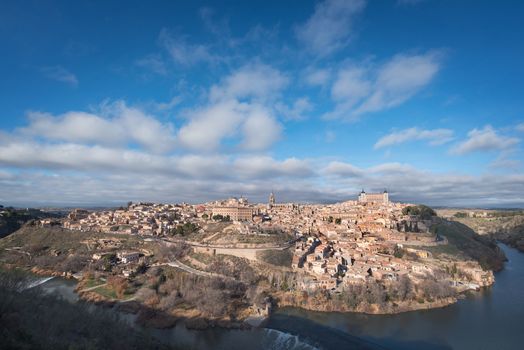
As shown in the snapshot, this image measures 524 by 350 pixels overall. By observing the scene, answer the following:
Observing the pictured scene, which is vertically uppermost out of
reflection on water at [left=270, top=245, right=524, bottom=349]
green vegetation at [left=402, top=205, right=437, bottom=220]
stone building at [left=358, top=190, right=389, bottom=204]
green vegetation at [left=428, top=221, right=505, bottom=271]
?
stone building at [left=358, top=190, right=389, bottom=204]

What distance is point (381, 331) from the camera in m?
21.0

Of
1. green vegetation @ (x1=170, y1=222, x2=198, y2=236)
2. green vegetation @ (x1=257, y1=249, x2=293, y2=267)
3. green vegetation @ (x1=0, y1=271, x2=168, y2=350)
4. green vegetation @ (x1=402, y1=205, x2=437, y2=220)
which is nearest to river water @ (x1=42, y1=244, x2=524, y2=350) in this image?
green vegetation @ (x1=0, y1=271, x2=168, y2=350)

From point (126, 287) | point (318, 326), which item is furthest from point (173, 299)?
point (318, 326)

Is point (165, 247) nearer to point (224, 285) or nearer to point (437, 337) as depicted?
point (224, 285)

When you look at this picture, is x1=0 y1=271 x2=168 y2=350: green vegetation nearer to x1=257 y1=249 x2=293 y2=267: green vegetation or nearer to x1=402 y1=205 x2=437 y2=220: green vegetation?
x1=257 y1=249 x2=293 y2=267: green vegetation

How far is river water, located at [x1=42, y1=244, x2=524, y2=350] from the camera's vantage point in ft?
62.0

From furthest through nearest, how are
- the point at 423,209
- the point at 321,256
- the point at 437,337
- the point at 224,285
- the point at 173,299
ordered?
the point at 423,209
the point at 321,256
the point at 224,285
the point at 173,299
the point at 437,337

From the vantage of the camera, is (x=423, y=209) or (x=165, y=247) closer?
(x=165, y=247)

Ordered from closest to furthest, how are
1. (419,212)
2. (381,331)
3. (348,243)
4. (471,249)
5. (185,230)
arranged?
(381,331) → (348,243) → (471,249) → (185,230) → (419,212)

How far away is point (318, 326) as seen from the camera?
21.2 m

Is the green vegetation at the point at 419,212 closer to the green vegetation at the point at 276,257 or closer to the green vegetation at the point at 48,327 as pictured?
the green vegetation at the point at 276,257

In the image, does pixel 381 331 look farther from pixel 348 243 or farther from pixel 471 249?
pixel 471 249

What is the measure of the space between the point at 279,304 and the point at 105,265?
20.7 m

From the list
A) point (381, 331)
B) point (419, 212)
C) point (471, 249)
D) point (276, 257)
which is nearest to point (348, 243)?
point (276, 257)
